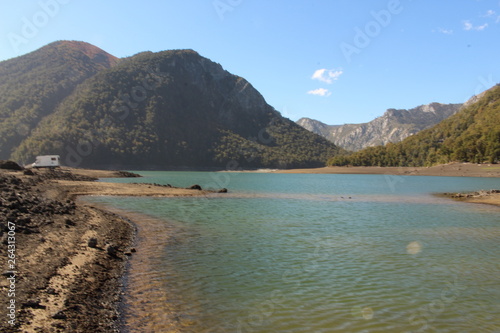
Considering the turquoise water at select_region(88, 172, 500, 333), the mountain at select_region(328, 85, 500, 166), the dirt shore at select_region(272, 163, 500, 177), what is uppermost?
the mountain at select_region(328, 85, 500, 166)

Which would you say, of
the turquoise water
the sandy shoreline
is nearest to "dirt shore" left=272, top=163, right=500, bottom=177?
the turquoise water

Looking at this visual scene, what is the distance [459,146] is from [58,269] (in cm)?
16964

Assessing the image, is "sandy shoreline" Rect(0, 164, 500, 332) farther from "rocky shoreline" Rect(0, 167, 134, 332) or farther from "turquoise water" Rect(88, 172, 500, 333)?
"turquoise water" Rect(88, 172, 500, 333)

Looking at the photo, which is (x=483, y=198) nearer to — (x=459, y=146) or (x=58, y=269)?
(x=58, y=269)

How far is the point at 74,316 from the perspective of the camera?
344 inches

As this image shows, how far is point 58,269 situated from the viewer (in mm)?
11914

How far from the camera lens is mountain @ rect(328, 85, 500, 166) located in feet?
431

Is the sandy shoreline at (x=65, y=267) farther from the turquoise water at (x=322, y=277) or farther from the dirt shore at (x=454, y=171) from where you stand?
the dirt shore at (x=454, y=171)

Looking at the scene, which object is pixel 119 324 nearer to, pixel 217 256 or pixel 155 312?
pixel 155 312

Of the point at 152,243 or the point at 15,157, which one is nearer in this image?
the point at 152,243

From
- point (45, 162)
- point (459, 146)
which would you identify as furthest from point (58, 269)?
point (459, 146)

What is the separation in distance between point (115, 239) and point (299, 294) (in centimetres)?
1150

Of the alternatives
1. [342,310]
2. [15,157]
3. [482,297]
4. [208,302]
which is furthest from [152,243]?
[15,157]

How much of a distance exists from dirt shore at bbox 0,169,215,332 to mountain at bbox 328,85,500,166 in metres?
147
